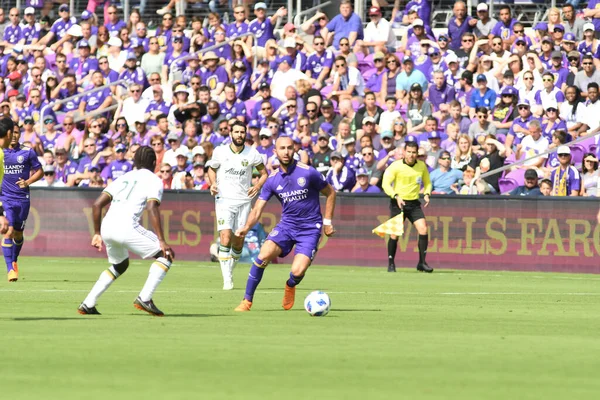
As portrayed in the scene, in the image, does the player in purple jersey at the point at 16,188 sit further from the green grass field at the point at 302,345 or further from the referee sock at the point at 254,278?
the referee sock at the point at 254,278

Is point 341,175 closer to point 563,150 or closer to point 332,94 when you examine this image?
point 332,94

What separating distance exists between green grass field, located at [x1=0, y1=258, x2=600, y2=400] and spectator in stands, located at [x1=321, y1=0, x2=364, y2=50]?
42.1 ft

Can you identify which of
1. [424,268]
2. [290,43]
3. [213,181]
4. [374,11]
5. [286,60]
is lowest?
[424,268]

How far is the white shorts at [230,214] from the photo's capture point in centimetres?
1947

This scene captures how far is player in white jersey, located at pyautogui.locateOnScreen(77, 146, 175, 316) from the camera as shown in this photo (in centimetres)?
1341

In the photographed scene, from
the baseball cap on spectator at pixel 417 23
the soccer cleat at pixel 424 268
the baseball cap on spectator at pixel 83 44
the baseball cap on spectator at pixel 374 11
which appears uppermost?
the baseball cap on spectator at pixel 374 11

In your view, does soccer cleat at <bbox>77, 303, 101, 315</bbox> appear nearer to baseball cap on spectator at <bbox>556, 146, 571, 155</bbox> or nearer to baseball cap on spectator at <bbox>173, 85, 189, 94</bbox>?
baseball cap on spectator at <bbox>556, 146, 571, 155</bbox>

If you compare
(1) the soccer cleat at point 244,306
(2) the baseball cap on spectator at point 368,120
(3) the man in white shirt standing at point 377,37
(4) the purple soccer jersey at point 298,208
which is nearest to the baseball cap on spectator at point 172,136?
(2) the baseball cap on spectator at point 368,120

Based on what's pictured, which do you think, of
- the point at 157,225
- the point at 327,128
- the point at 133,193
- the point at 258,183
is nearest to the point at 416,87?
the point at 327,128

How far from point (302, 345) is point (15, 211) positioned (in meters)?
10.9

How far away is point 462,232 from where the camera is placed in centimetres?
2511

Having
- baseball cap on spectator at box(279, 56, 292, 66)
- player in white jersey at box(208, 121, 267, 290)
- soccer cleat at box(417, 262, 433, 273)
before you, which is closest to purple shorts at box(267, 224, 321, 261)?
player in white jersey at box(208, 121, 267, 290)

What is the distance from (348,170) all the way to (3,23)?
1635 centimetres

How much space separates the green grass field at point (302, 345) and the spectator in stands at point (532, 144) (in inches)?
273
